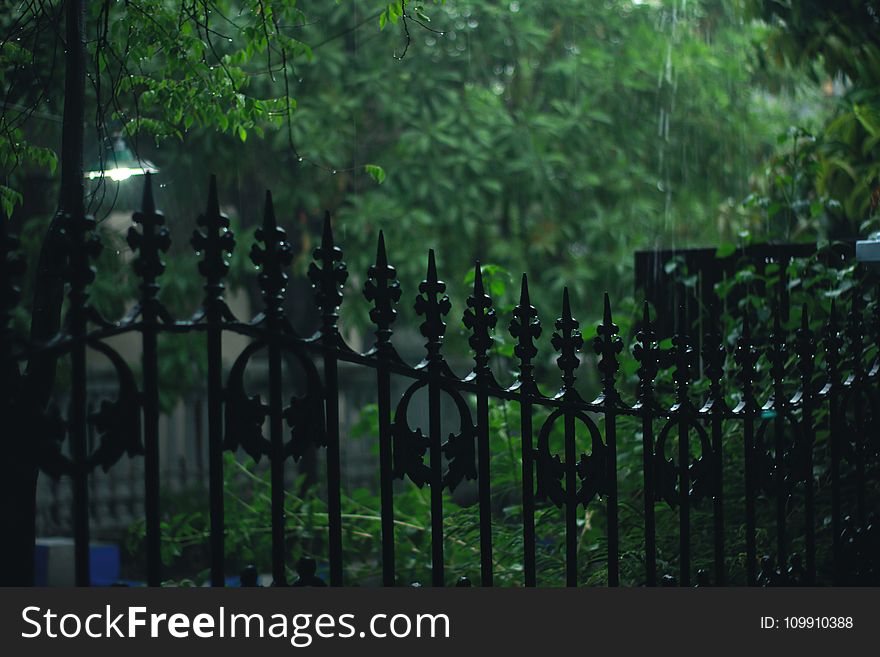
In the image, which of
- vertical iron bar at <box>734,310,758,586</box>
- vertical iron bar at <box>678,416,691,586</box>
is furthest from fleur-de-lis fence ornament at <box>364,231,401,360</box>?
vertical iron bar at <box>734,310,758,586</box>

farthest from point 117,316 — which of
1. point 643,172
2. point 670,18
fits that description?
point 670,18

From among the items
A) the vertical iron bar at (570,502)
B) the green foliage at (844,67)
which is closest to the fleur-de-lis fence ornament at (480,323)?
the vertical iron bar at (570,502)

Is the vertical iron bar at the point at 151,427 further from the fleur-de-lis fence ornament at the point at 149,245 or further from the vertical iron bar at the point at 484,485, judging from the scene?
the vertical iron bar at the point at 484,485

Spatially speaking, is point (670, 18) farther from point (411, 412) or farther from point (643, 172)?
point (411, 412)

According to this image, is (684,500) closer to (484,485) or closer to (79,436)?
(484,485)

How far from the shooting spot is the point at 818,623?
337 centimetres

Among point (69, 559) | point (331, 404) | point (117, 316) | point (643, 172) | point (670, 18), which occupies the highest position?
point (670, 18)

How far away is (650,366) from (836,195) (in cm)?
397

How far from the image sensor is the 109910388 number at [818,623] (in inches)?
132

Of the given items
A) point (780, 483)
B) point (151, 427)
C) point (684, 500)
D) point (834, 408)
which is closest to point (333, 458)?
point (151, 427)

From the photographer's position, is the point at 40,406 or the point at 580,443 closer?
the point at 40,406

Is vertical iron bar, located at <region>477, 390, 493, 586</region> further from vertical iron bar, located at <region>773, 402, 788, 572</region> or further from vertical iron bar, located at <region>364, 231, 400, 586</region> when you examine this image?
vertical iron bar, located at <region>773, 402, 788, 572</region>

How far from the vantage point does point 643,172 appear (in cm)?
1394

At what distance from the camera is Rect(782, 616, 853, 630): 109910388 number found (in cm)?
335
